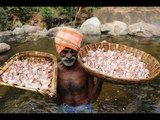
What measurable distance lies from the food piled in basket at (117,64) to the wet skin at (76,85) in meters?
0.16

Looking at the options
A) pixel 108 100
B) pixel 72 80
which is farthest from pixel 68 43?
pixel 108 100

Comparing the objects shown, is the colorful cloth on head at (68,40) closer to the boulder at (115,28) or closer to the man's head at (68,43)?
the man's head at (68,43)

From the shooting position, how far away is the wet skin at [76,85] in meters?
3.72

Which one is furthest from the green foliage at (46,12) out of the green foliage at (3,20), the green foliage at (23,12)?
the green foliage at (3,20)

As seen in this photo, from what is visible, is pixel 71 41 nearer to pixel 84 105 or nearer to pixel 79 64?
pixel 79 64

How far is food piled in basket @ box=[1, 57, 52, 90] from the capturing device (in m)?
3.73

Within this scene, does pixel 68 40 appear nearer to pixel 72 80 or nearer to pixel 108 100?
pixel 72 80

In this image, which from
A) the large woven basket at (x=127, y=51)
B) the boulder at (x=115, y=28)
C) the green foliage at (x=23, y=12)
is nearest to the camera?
the large woven basket at (x=127, y=51)

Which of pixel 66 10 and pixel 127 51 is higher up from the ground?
pixel 127 51

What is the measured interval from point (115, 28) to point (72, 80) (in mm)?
8820

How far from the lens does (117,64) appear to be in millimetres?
3811

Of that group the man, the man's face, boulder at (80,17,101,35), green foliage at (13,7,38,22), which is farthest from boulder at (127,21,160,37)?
the man's face

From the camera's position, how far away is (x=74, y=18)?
46.2 ft

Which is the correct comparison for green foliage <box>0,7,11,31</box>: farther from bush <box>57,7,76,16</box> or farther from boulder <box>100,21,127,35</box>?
boulder <box>100,21,127,35</box>
